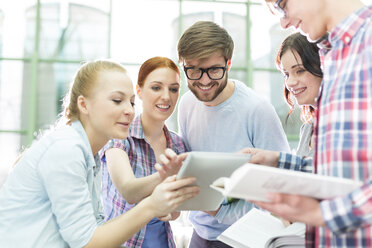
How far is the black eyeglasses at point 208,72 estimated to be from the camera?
1971 mm

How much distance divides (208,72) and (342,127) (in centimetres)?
Answer: 107

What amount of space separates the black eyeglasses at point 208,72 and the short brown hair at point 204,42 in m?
0.07

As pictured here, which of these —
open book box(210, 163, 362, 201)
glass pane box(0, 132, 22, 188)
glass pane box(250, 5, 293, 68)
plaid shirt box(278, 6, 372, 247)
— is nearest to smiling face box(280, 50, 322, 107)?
plaid shirt box(278, 6, 372, 247)

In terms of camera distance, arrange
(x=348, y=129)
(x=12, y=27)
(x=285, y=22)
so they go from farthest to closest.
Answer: (x=12, y=27)
(x=285, y=22)
(x=348, y=129)

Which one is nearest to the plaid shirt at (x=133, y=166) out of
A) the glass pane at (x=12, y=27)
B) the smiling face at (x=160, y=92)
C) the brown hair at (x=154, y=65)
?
the smiling face at (x=160, y=92)

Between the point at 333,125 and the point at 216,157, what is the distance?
0.35 meters

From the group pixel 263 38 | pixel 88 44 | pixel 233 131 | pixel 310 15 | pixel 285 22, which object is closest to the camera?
pixel 310 15

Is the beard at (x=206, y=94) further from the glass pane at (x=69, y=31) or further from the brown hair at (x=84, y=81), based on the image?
the glass pane at (x=69, y=31)

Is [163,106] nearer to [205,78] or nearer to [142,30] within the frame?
[205,78]

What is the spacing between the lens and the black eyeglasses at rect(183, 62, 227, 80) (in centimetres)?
197

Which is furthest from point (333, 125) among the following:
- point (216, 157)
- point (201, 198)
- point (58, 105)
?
point (58, 105)

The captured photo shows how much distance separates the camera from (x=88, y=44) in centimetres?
681

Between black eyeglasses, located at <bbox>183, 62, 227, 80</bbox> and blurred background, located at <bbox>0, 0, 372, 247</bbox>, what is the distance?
4.44 metres

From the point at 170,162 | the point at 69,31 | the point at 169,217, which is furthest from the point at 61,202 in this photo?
the point at 69,31
